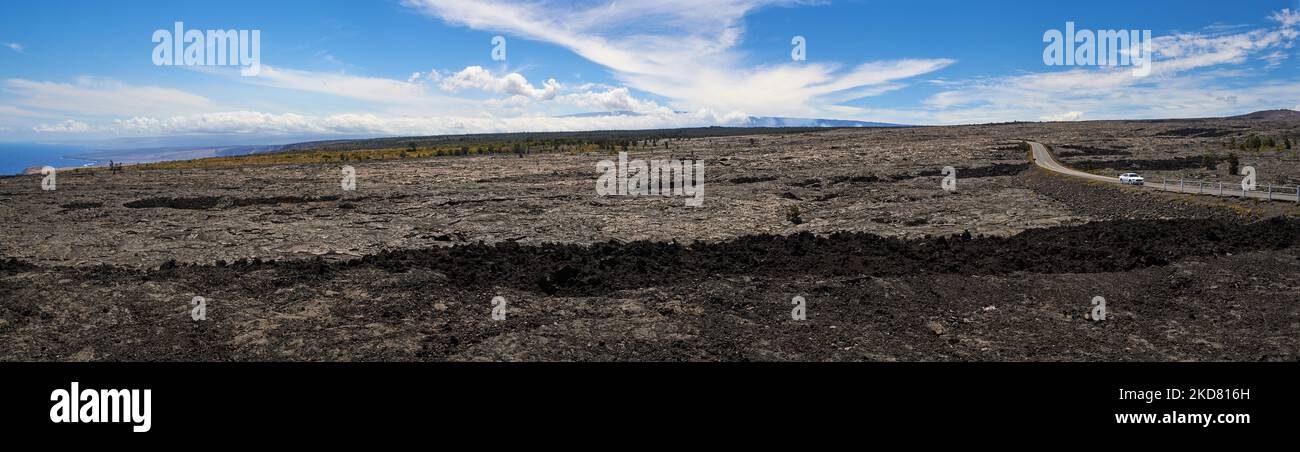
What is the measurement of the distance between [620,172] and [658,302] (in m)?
41.9

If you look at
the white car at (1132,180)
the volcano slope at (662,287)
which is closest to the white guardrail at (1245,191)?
the volcano slope at (662,287)

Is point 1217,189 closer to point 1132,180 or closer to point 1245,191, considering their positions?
point 1245,191

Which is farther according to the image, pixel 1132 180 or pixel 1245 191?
pixel 1132 180

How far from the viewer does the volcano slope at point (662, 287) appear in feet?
40.0

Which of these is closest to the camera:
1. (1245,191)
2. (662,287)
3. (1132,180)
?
(662,287)

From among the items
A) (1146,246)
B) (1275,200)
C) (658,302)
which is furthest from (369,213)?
(1275,200)

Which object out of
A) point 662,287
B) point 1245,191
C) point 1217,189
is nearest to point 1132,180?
point 1217,189

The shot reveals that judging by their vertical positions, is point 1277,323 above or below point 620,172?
below

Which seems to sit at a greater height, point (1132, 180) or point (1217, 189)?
point (1132, 180)

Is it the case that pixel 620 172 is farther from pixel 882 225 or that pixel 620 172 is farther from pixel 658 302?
pixel 658 302

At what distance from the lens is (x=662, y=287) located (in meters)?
15.7

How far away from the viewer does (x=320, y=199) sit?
1490 inches

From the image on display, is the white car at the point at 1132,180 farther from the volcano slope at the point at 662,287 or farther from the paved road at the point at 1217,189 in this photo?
the volcano slope at the point at 662,287

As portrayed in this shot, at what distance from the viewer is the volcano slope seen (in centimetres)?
1219
